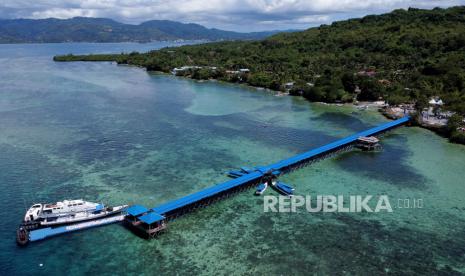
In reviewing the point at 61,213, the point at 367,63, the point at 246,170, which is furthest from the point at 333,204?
the point at 367,63

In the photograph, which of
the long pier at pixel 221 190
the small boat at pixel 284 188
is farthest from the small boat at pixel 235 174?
the small boat at pixel 284 188

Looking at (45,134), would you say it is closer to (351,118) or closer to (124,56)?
(351,118)

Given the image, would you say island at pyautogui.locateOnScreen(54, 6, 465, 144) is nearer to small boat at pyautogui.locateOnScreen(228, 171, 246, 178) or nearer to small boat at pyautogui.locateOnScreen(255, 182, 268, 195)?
small boat at pyautogui.locateOnScreen(255, 182, 268, 195)

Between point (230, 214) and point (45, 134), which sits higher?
point (45, 134)

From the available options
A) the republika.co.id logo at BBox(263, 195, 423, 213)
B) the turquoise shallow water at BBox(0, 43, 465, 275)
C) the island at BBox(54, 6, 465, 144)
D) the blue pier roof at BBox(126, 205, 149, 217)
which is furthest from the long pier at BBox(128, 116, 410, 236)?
the island at BBox(54, 6, 465, 144)

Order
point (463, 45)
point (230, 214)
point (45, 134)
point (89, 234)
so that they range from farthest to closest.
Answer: point (463, 45)
point (45, 134)
point (230, 214)
point (89, 234)

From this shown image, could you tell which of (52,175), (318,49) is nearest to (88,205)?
(52,175)
